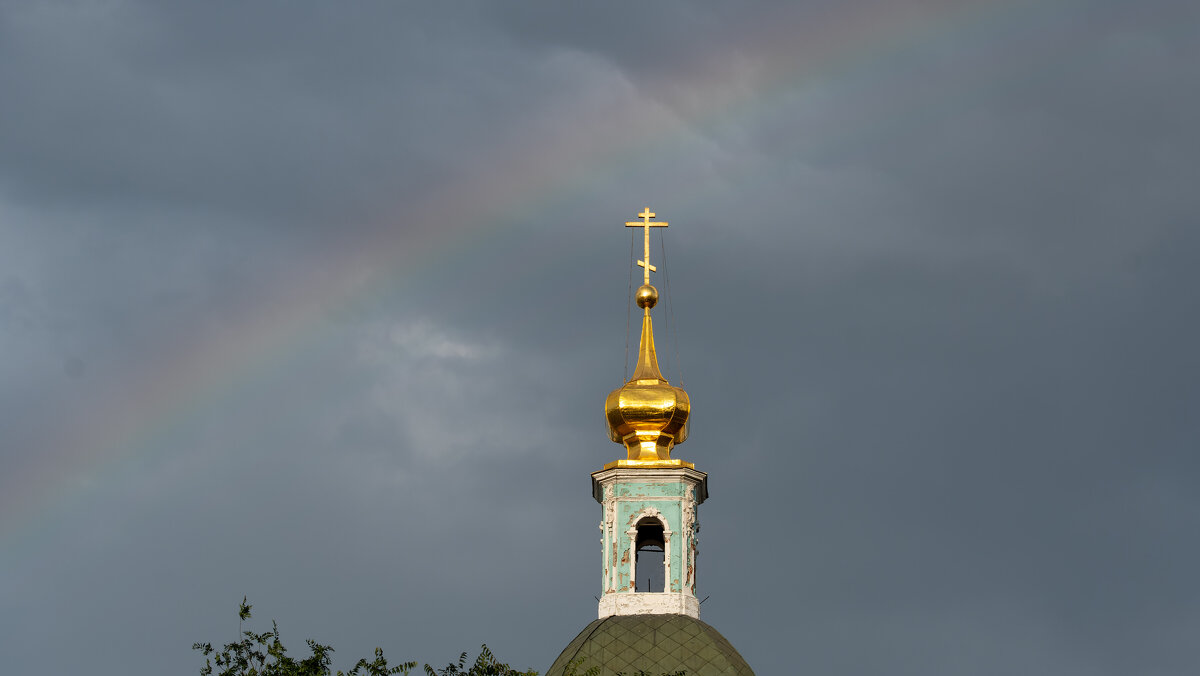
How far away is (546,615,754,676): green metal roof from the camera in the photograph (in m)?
52.6

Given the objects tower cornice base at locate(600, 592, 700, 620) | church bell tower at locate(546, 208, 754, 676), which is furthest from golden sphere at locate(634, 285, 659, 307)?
tower cornice base at locate(600, 592, 700, 620)

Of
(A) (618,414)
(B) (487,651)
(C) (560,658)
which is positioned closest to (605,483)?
(A) (618,414)

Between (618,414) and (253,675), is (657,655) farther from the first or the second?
(253,675)

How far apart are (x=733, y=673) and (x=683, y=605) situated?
15.3 feet

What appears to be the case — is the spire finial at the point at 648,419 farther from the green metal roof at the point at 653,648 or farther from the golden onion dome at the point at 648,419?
the green metal roof at the point at 653,648

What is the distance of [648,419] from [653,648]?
27.7 ft

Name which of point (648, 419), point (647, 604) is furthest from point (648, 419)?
point (647, 604)

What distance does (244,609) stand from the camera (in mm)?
38375

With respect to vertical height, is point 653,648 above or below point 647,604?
below

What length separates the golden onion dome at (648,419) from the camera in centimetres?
5984

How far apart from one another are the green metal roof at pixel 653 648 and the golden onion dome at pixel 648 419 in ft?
19.3

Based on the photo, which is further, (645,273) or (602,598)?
(645,273)

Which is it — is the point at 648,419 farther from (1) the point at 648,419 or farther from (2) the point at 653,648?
(2) the point at 653,648

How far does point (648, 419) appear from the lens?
59875 millimetres
